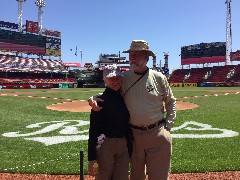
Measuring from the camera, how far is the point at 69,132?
11.1 m

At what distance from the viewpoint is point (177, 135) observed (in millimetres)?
10172

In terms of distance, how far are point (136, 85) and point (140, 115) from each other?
1.36ft

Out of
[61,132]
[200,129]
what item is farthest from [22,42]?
[200,129]

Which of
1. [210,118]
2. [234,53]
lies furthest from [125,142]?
[234,53]

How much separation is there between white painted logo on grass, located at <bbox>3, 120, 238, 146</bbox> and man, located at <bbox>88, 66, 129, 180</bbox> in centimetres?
549

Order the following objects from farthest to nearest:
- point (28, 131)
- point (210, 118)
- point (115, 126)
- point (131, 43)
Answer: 1. point (210, 118)
2. point (28, 131)
3. point (131, 43)
4. point (115, 126)

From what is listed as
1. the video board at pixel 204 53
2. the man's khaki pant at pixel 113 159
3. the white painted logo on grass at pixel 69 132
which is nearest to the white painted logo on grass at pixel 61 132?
the white painted logo on grass at pixel 69 132

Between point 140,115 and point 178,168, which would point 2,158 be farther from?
point 140,115

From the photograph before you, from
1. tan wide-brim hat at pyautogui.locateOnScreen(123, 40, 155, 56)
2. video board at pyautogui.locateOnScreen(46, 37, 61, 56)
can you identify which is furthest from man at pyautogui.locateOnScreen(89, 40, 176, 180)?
video board at pyautogui.locateOnScreen(46, 37, 61, 56)

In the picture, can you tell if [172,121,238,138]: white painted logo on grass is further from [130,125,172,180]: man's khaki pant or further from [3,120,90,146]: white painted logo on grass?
[130,125,172,180]: man's khaki pant

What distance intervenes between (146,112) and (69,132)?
7275 millimetres

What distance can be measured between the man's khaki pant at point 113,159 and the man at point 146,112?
268 millimetres

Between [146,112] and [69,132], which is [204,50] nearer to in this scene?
[69,132]

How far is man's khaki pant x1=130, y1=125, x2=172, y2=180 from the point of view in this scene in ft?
13.9
